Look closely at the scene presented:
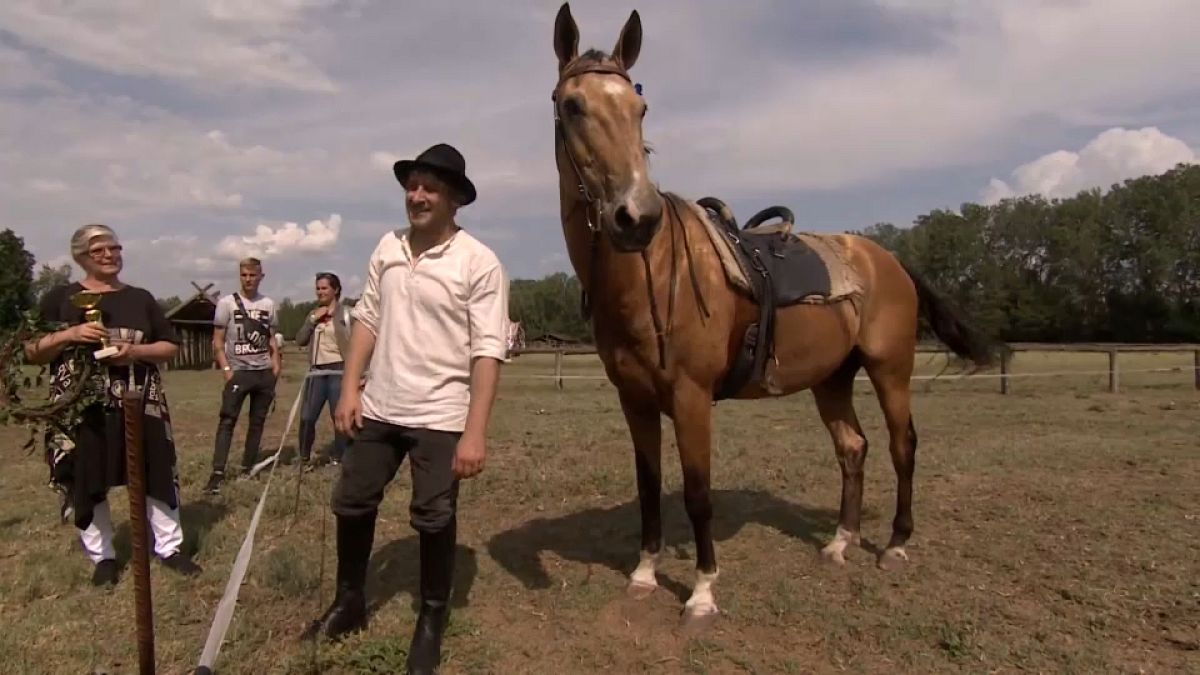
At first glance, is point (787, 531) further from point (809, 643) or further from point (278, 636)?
point (278, 636)

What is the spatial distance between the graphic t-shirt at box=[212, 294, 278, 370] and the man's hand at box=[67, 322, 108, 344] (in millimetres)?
2907

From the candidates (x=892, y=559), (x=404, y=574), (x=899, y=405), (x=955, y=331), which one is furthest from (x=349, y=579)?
(x=955, y=331)

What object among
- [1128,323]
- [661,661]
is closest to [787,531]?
[661,661]

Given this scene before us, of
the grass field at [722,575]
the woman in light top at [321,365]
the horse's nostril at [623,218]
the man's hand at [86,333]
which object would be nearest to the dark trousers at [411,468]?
the grass field at [722,575]

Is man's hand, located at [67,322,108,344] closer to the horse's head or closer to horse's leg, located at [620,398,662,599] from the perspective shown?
the horse's head

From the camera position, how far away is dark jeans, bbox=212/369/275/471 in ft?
20.0

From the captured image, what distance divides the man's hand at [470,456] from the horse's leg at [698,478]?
1023 mm

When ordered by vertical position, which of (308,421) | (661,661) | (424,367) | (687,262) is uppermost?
(687,262)

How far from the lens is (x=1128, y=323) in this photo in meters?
50.4

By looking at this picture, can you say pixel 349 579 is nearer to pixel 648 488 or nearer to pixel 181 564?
pixel 181 564

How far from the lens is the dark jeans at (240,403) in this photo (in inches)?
240

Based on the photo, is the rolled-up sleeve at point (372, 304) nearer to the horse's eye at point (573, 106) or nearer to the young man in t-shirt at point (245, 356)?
the horse's eye at point (573, 106)

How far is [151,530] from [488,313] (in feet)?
8.57

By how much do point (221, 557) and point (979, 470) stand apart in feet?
18.8
